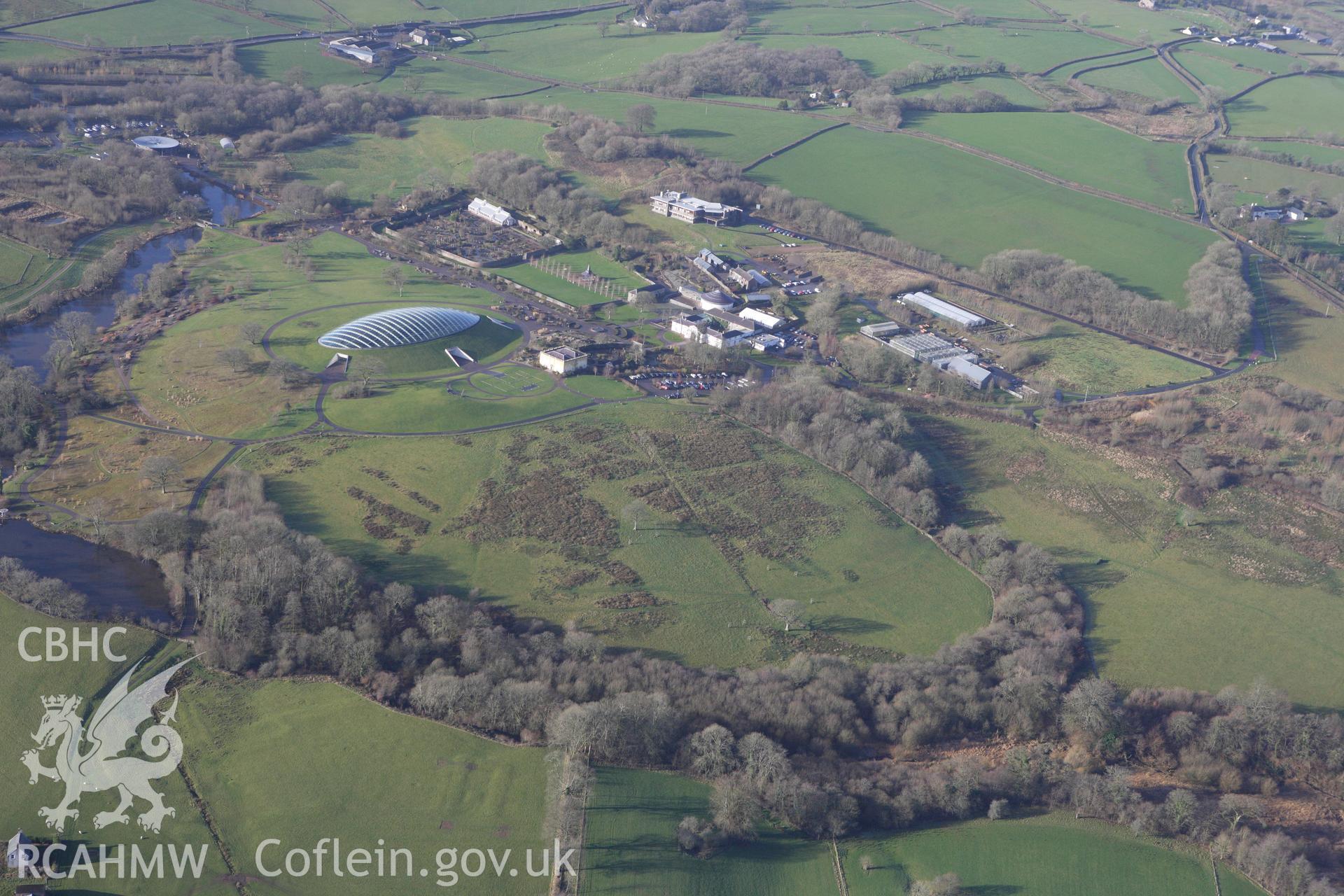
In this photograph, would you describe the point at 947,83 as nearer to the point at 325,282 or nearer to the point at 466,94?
the point at 466,94

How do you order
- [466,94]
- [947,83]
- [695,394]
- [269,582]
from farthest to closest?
[947,83], [466,94], [695,394], [269,582]

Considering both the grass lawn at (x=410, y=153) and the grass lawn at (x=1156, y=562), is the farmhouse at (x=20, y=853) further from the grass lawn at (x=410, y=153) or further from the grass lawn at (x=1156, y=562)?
the grass lawn at (x=410, y=153)

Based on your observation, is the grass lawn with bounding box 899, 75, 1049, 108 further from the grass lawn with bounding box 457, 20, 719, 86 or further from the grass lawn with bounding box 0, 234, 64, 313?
the grass lawn with bounding box 0, 234, 64, 313

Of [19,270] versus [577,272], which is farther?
[577,272]

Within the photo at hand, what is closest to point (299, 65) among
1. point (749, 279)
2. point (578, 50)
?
point (578, 50)

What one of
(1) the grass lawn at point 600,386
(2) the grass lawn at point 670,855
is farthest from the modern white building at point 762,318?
(2) the grass lawn at point 670,855

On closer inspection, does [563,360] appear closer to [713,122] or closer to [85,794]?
[85,794]

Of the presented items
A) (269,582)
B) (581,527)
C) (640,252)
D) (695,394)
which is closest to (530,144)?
(640,252)
